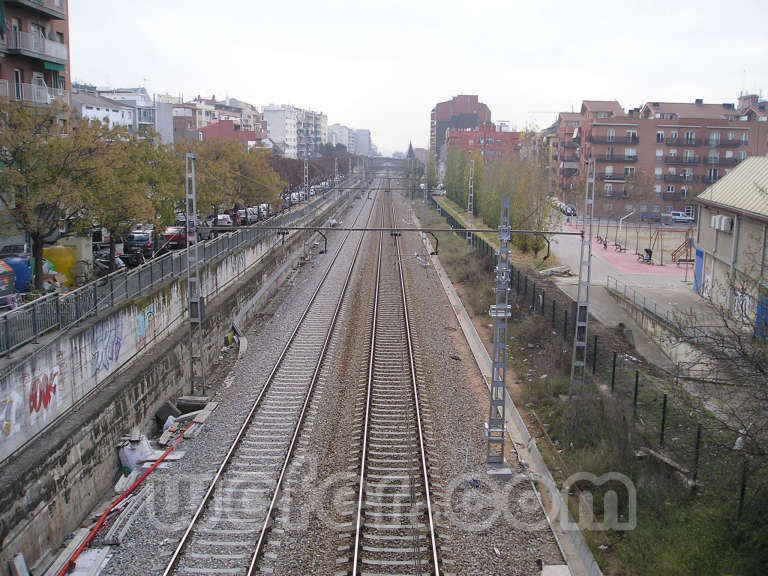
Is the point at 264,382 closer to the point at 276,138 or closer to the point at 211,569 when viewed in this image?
the point at 211,569

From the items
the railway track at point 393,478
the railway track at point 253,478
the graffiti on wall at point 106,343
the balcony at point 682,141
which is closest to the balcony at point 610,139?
the balcony at point 682,141

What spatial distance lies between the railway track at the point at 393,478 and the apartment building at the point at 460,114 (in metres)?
152

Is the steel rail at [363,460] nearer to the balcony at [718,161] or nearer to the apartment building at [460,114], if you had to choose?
the balcony at [718,161]

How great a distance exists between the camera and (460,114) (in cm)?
17300

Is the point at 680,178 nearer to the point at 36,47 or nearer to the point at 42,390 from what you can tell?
the point at 36,47

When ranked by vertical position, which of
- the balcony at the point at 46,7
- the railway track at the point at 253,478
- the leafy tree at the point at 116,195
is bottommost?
the railway track at the point at 253,478

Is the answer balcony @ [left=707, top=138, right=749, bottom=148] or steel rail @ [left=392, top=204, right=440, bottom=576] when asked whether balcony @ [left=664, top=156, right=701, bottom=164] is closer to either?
balcony @ [left=707, top=138, right=749, bottom=148]

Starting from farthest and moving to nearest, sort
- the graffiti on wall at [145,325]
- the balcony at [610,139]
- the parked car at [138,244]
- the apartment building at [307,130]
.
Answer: the apartment building at [307,130]
the balcony at [610,139]
the parked car at [138,244]
the graffiti on wall at [145,325]

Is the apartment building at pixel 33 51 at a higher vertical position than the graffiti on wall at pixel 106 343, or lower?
higher

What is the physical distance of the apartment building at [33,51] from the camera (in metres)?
24.1

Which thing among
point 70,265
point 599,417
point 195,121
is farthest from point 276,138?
point 599,417

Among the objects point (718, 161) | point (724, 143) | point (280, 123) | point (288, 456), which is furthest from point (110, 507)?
point (280, 123)

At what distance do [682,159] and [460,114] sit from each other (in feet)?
377

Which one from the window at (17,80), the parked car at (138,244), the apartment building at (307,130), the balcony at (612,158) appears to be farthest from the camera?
the apartment building at (307,130)
